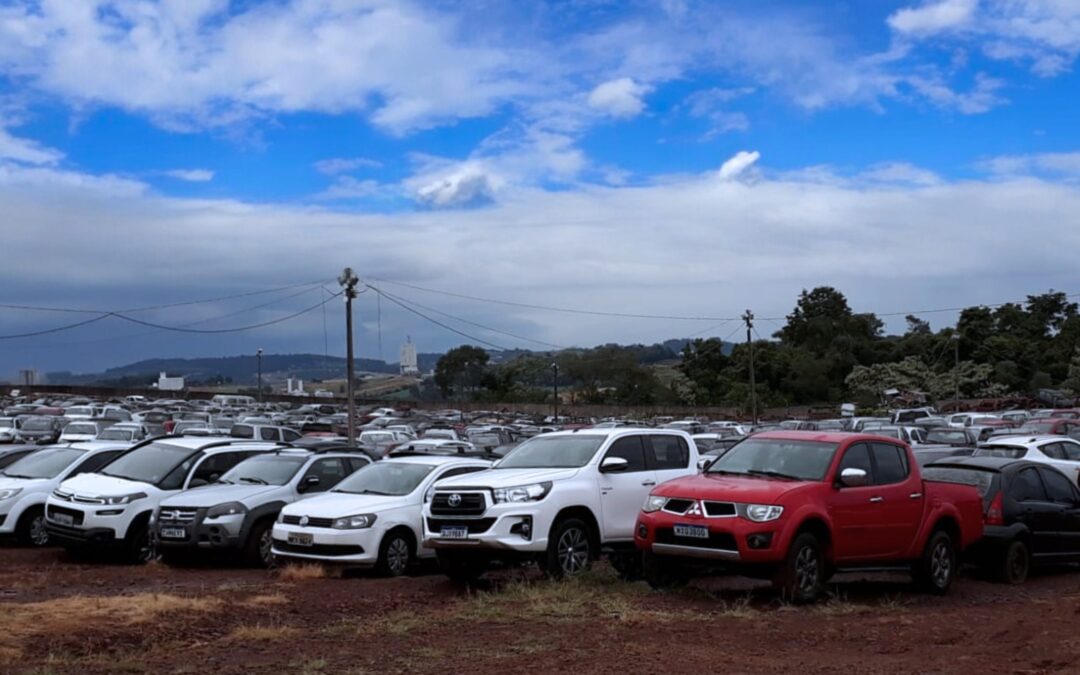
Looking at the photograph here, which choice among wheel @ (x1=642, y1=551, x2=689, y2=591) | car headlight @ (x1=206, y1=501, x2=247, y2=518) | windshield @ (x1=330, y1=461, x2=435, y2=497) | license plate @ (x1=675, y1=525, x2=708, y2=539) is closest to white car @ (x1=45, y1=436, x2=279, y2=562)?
car headlight @ (x1=206, y1=501, x2=247, y2=518)

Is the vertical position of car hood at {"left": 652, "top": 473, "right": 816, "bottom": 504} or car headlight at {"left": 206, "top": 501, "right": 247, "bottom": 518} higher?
car hood at {"left": 652, "top": 473, "right": 816, "bottom": 504}

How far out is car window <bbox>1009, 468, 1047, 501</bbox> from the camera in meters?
14.0

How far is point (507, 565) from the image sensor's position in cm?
1302

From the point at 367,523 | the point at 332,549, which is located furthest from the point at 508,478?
the point at 332,549

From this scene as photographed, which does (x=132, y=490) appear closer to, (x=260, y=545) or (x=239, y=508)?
(x=239, y=508)

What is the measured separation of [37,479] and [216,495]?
416 centimetres

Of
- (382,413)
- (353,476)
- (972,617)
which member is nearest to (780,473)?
(972,617)

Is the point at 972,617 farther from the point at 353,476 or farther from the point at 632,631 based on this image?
the point at 353,476

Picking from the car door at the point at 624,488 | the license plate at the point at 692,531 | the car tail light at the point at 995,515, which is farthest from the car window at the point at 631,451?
the car tail light at the point at 995,515

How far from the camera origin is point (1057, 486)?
14539 millimetres

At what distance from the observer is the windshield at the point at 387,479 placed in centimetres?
1462

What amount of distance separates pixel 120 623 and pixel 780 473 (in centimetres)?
630

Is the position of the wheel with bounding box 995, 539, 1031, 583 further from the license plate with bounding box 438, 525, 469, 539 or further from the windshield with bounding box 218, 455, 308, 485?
the windshield with bounding box 218, 455, 308, 485

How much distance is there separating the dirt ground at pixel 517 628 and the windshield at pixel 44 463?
202 inches
